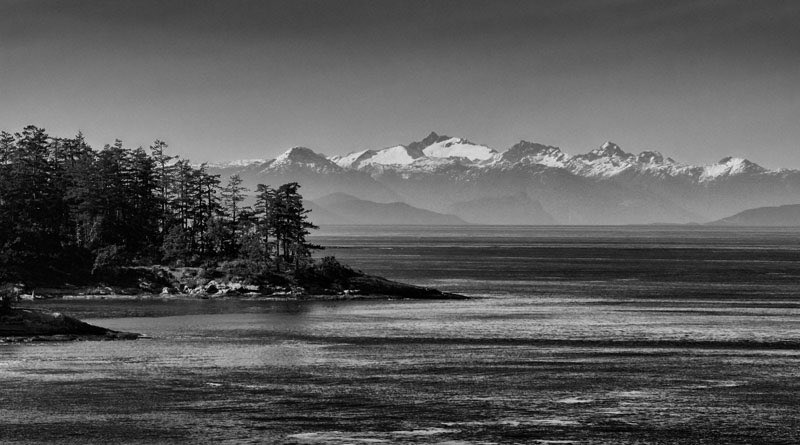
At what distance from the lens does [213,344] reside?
8481cm

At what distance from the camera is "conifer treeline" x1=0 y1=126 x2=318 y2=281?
449 ft

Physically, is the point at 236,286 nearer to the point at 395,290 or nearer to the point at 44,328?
the point at 395,290

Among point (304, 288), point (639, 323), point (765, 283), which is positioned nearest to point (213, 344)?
point (639, 323)

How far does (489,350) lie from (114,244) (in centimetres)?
7445

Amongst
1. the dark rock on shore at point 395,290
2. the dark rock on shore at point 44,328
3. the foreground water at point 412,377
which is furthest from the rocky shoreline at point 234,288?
the dark rock on shore at point 44,328

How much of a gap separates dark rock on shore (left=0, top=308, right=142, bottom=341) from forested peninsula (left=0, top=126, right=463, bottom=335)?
38.6 m

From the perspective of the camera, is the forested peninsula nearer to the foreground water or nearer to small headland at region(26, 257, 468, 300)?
small headland at region(26, 257, 468, 300)

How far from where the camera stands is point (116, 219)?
149 meters

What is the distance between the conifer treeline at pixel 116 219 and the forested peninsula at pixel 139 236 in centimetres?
16

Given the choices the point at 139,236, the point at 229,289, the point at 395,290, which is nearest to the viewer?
the point at 229,289

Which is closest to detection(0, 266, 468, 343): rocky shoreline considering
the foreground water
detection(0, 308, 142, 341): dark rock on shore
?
the foreground water

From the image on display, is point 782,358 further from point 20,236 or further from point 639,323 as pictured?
point 20,236

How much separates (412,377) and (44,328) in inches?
1309

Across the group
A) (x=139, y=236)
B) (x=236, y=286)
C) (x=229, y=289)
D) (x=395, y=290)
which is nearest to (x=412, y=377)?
(x=395, y=290)
